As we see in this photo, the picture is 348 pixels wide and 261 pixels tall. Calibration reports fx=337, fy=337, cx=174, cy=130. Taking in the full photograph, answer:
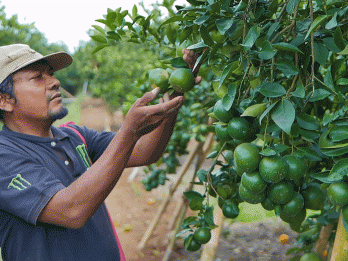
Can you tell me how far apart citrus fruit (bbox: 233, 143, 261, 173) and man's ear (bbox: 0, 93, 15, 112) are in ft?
3.61

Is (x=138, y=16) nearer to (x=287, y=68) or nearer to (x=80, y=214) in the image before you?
(x=287, y=68)

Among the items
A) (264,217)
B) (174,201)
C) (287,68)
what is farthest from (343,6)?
(174,201)

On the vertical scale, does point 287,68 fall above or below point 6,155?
above

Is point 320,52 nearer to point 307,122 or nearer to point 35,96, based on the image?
point 307,122

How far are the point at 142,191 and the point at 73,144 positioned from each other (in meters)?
4.36

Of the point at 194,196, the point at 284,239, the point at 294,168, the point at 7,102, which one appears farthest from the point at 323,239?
the point at 7,102

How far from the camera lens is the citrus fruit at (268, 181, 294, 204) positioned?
98 centimetres

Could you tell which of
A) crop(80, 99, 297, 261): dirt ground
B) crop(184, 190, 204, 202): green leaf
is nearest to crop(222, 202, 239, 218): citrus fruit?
crop(184, 190, 204, 202): green leaf

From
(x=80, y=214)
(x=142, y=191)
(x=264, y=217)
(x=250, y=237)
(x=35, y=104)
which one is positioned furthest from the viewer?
(x=142, y=191)

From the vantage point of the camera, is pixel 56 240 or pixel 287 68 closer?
pixel 287 68

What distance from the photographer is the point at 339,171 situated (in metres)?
0.86

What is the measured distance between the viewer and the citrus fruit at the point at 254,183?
3.16ft

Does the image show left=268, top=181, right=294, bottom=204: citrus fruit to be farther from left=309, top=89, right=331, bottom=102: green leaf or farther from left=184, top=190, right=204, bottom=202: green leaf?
left=184, top=190, right=204, bottom=202: green leaf

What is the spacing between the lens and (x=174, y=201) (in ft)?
17.6
